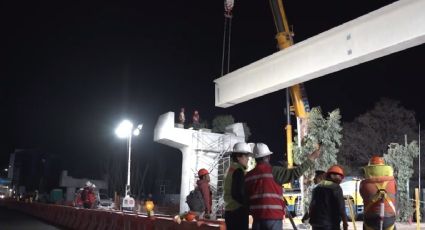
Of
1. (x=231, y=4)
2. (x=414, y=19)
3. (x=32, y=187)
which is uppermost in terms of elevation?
(x=231, y=4)

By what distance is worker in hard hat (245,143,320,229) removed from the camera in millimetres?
5332

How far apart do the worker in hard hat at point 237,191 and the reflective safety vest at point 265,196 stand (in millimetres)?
323

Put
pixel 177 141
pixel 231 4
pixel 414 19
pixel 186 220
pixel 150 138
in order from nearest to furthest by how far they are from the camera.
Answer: pixel 186 220 < pixel 414 19 < pixel 231 4 < pixel 177 141 < pixel 150 138

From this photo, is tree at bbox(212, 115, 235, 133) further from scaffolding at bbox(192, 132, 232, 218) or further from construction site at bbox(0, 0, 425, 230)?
scaffolding at bbox(192, 132, 232, 218)

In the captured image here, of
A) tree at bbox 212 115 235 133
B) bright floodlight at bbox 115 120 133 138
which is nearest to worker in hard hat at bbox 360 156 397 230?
bright floodlight at bbox 115 120 133 138

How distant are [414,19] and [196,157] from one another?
17.5 metres

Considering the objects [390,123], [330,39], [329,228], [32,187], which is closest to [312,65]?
[330,39]

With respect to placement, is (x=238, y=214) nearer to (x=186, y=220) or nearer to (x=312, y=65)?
(x=186, y=220)

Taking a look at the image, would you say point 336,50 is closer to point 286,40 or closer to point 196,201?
point 196,201

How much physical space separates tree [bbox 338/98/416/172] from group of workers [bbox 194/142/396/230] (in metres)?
33.6

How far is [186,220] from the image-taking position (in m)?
8.34

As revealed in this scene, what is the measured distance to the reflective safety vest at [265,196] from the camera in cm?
533

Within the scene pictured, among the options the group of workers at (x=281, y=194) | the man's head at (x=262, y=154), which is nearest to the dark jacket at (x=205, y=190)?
the group of workers at (x=281, y=194)

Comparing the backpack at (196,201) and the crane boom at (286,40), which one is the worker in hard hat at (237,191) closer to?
the backpack at (196,201)
